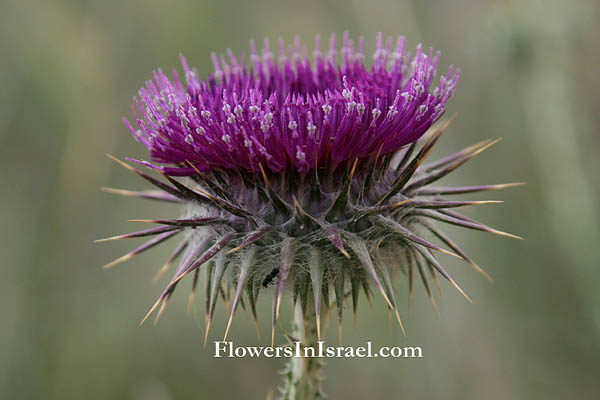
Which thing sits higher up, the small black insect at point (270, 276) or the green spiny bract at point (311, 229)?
the green spiny bract at point (311, 229)

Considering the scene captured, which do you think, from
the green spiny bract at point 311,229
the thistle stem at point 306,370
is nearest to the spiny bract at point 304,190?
the green spiny bract at point 311,229

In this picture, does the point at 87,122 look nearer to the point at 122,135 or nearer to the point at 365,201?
the point at 122,135

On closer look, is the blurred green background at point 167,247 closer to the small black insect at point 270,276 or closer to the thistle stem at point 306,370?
the thistle stem at point 306,370

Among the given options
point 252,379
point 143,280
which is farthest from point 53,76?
point 252,379

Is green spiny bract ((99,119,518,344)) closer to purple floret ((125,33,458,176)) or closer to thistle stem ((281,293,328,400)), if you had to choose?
purple floret ((125,33,458,176))

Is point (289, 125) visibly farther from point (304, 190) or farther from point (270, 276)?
point (270, 276)

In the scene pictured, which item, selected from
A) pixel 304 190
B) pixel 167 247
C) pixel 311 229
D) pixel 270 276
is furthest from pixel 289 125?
pixel 167 247

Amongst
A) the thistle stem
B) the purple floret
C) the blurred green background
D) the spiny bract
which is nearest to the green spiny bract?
the spiny bract

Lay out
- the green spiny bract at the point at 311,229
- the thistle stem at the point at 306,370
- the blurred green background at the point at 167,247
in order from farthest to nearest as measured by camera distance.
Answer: the blurred green background at the point at 167,247, the thistle stem at the point at 306,370, the green spiny bract at the point at 311,229
